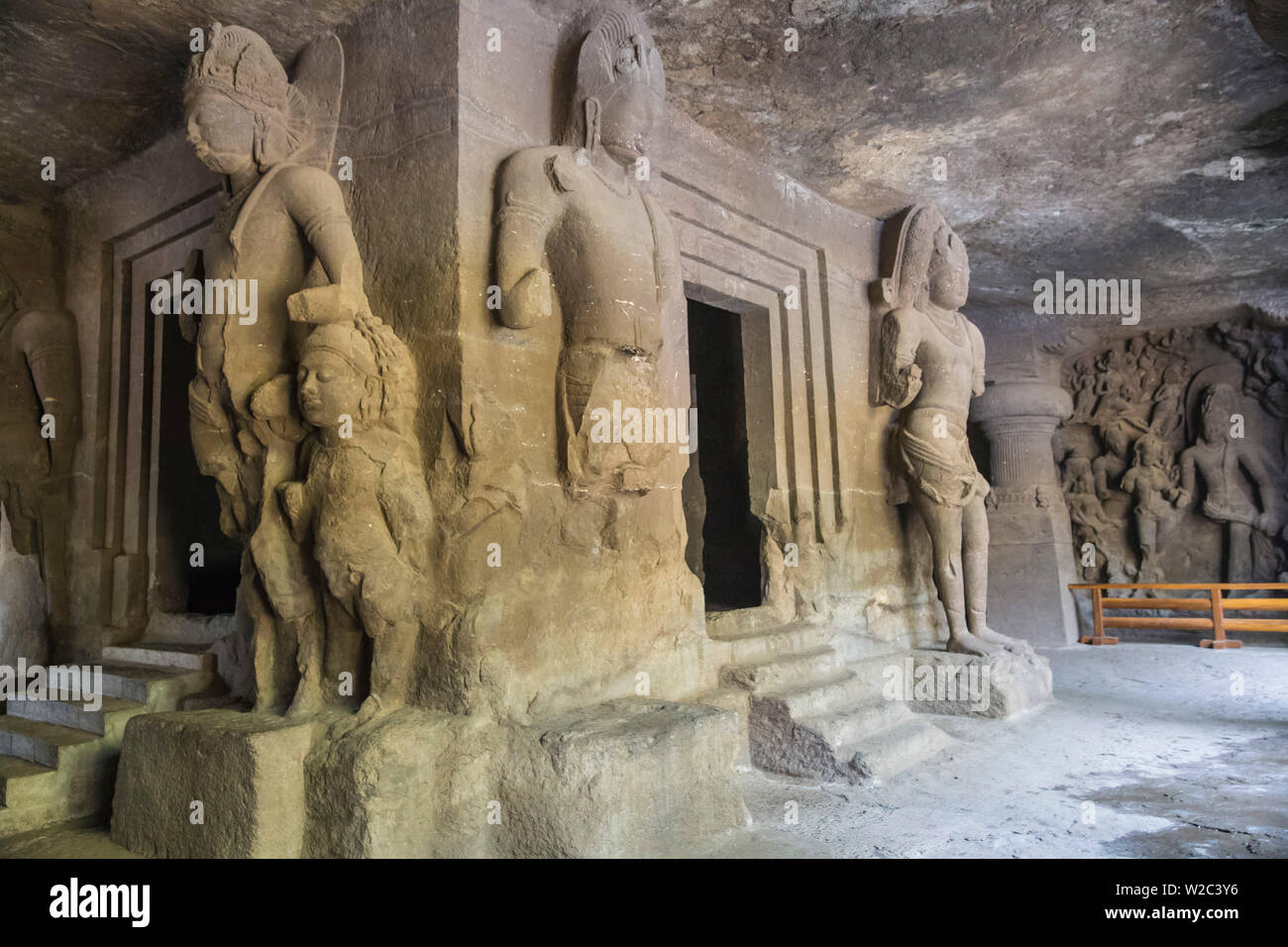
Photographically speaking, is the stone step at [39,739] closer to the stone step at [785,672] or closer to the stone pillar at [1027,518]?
the stone step at [785,672]

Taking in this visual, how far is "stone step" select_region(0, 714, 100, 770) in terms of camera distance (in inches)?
136

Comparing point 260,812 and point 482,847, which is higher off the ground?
point 260,812

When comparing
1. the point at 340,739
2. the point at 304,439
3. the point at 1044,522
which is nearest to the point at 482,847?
the point at 340,739

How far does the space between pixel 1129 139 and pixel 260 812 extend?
530 cm

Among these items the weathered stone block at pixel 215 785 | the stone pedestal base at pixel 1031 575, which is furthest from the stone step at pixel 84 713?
the stone pedestal base at pixel 1031 575

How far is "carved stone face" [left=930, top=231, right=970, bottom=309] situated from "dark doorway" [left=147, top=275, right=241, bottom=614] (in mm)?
4431

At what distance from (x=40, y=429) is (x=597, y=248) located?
3.75 meters

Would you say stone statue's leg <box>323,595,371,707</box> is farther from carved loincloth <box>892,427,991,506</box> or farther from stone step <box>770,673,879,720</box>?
carved loincloth <box>892,427,991,506</box>

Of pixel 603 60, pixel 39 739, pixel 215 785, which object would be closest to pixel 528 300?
pixel 603 60

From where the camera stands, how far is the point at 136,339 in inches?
196

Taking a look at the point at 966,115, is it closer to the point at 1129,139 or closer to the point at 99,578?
the point at 1129,139

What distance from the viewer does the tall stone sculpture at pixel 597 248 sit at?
3.21 m

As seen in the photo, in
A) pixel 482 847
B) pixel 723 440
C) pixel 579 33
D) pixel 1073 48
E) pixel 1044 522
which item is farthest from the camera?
pixel 1044 522

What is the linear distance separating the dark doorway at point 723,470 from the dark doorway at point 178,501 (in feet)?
11.8
